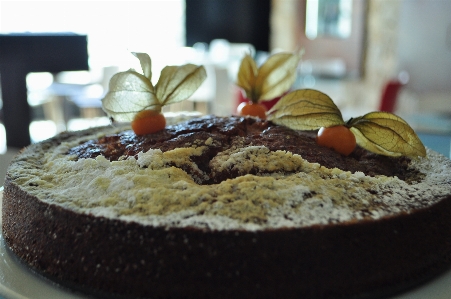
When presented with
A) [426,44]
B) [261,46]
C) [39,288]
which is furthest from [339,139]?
[261,46]

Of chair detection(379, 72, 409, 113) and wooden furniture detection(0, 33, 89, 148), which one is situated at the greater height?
wooden furniture detection(0, 33, 89, 148)

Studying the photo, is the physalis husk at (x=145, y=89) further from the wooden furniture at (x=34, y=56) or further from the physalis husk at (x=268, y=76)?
the wooden furniture at (x=34, y=56)

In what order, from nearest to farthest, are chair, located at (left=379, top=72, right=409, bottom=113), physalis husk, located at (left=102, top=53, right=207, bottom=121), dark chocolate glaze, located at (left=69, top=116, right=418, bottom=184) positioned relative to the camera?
dark chocolate glaze, located at (left=69, top=116, right=418, bottom=184), physalis husk, located at (left=102, top=53, right=207, bottom=121), chair, located at (left=379, top=72, right=409, bottom=113)

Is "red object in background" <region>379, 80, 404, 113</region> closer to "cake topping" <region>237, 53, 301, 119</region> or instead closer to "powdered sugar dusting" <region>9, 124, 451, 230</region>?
"cake topping" <region>237, 53, 301, 119</region>

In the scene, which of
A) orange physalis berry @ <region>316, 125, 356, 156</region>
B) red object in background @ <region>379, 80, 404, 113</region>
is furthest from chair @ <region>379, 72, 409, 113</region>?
orange physalis berry @ <region>316, 125, 356, 156</region>

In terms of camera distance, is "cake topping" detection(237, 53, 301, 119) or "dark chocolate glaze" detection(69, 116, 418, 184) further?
"cake topping" detection(237, 53, 301, 119)

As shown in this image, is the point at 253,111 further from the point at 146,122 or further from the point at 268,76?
the point at 146,122

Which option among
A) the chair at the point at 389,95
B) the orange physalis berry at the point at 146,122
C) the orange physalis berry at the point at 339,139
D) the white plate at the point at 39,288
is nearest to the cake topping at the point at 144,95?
the orange physalis berry at the point at 146,122

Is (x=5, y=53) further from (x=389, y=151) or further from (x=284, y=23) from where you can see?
(x=284, y=23)
